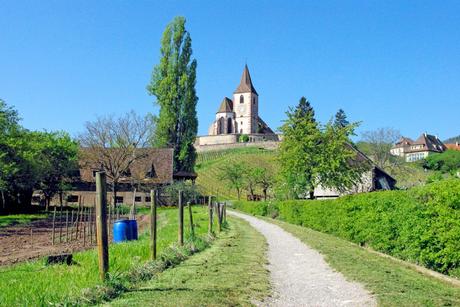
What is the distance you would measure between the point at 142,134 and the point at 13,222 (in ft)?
79.7

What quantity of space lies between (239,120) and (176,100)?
75.1 meters

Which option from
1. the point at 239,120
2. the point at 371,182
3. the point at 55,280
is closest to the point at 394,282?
the point at 55,280

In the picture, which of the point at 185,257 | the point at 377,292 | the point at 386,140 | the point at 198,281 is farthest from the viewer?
the point at 386,140

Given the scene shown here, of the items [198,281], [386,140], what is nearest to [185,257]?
[198,281]

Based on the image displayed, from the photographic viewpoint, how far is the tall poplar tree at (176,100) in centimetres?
5791

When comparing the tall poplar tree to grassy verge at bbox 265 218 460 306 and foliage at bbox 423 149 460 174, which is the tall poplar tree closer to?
grassy verge at bbox 265 218 460 306

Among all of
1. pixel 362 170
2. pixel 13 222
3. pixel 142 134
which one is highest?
pixel 142 134

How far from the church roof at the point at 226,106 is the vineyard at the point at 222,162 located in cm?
1696

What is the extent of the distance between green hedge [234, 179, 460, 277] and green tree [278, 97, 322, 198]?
1718 centimetres

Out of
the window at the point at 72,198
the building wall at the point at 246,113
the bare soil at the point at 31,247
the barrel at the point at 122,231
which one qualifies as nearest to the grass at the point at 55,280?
the bare soil at the point at 31,247

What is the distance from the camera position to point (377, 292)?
7918mm

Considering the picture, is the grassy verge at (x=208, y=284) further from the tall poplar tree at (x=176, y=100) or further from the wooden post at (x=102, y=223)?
the tall poplar tree at (x=176, y=100)

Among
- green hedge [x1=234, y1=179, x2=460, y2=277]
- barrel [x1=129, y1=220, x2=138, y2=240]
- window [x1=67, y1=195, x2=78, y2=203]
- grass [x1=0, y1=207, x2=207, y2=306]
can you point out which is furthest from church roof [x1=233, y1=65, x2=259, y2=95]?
grass [x1=0, y1=207, x2=207, y2=306]

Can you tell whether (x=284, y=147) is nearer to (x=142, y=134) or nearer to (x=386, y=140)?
(x=142, y=134)
